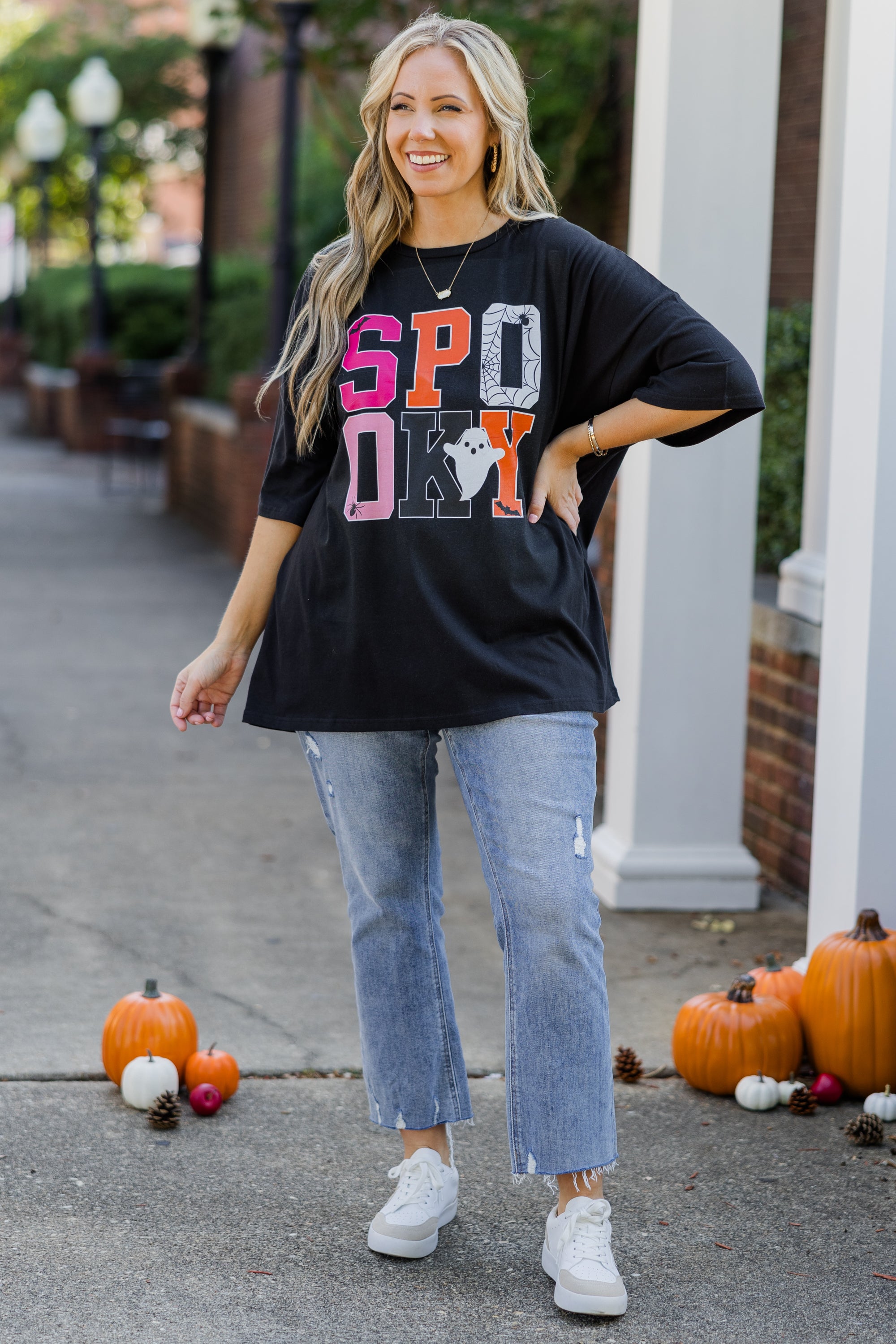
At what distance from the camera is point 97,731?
7.00m

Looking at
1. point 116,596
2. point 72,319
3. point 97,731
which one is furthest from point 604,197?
point 72,319

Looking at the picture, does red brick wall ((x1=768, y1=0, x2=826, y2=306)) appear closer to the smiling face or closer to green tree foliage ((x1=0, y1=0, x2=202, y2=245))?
the smiling face

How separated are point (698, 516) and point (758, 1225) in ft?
7.38

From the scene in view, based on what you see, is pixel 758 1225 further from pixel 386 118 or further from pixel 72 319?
pixel 72 319

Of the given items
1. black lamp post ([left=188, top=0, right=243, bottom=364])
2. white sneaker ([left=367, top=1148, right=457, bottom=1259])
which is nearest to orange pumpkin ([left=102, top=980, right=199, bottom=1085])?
white sneaker ([left=367, top=1148, right=457, bottom=1259])

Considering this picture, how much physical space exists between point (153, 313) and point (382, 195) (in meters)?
20.1

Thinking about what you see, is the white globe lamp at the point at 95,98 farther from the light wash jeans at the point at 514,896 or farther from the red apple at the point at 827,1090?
the light wash jeans at the point at 514,896

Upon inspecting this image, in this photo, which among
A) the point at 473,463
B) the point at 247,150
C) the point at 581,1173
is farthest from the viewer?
the point at 247,150

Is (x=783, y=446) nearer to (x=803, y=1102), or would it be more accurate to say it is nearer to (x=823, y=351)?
(x=823, y=351)

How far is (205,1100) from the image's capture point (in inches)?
131

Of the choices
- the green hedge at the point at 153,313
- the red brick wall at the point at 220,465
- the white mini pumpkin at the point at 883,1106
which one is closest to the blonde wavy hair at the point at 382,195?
the white mini pumpkin at the point at 883,1106

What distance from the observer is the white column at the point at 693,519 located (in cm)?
448

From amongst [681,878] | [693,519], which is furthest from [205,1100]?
[693,519]

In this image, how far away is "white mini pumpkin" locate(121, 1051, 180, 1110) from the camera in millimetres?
3348
